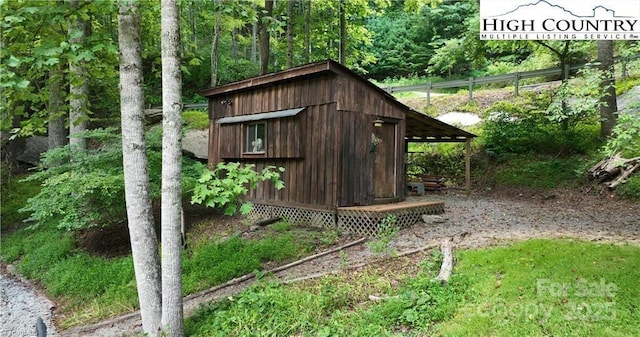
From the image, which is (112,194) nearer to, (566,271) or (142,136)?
(142,136)

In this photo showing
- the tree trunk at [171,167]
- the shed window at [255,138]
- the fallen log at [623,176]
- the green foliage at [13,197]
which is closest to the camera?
the tree trunk at [171,167]

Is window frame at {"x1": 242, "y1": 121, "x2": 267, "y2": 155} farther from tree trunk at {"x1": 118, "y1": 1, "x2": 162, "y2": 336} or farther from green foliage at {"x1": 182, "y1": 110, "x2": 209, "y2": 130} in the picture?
green foliage at {"x1": 182, "y1": 110, "x2": 209, "y2": 130}

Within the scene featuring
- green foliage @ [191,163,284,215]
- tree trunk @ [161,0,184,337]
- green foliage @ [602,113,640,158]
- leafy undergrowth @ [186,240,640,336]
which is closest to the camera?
green foliage @ [602,113,640,158]

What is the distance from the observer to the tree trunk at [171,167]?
429 cm

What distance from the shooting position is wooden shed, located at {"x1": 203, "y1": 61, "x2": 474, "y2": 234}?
7.91m

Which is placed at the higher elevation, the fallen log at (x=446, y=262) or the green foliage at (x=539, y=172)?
the green foliage at (x=539, y=172)

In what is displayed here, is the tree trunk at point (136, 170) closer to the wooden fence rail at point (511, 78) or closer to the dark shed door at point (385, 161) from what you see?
the dark shed door at point (385, 161)

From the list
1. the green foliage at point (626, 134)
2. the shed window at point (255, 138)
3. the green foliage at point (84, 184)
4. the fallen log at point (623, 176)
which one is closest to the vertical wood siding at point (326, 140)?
the shed window at point (255, 138)

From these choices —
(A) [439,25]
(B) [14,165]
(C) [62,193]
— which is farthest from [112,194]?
(A) [439,25]

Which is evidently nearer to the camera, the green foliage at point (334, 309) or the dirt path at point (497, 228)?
the green foliage at point (334, 309)

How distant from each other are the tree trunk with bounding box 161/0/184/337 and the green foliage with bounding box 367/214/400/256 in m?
2.95

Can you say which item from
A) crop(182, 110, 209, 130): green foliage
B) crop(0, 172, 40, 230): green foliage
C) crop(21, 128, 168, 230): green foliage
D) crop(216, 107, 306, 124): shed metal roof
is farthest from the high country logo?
crop(182, 110, 209, 130): green foliage

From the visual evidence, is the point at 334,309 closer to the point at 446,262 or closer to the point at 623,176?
the point at 446,262

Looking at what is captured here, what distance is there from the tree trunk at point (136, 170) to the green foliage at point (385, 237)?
10.3ft
